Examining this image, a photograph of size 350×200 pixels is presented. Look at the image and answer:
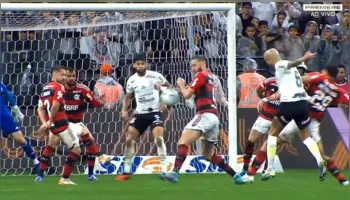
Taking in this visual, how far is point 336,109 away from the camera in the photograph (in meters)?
18.3

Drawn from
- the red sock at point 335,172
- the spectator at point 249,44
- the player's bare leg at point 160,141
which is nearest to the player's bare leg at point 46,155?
the player's bare leg at point 160,141

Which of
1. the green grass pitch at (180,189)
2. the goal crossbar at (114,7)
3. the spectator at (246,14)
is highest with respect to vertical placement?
the spectator at (246,14)

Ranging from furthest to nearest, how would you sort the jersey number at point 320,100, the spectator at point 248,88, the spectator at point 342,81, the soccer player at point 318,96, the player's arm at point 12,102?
the spectator at point 342,81 → the spectator at point 248,88 → the player's arm at point 12,102 → the jersey number at point 320,100 → the soccer player at point 318,96

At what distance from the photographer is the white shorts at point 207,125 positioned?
44.2ft

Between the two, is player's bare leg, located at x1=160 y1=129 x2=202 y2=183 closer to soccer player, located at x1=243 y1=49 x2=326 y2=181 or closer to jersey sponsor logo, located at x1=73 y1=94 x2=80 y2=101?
soccer player, located at x1=243 y1=49 x2=326 y2=181

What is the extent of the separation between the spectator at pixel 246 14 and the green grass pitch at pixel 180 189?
15.8 ft

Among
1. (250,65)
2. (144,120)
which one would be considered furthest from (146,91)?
(250,65)

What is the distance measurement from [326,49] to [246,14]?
1.84 metres

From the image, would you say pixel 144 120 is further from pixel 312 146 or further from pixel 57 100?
pixel 312 146

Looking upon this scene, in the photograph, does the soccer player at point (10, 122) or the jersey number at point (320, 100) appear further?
the soccer player at point (10, 122)

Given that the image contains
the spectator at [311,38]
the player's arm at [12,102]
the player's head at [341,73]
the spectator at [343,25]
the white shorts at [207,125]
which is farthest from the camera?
the spectator at [343,25]

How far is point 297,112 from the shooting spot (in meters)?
13.1

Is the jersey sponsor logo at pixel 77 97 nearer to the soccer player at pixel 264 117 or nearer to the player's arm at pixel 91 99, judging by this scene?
the player's arm at pixel 91 99

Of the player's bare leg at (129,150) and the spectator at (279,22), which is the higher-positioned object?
the spectator at (279,22)
